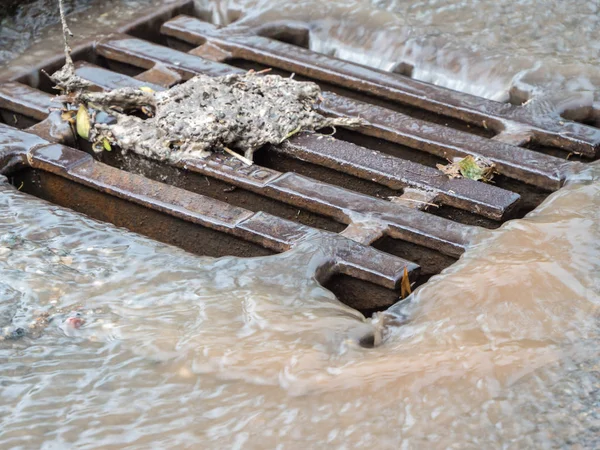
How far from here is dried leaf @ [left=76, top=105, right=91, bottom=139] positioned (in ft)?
9.41

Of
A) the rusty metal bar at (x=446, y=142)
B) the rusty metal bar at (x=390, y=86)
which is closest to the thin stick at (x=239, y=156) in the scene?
the rusty metal bar at (x=446, y=142)

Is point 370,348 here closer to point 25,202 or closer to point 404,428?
point 404,428

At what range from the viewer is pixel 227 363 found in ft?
6.38

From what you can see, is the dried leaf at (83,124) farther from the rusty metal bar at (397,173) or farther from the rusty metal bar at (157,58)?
the rusty metal bar at (397,173)

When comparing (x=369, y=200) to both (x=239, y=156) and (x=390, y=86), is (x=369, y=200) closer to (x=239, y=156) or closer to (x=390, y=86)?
(x=239, y=156)

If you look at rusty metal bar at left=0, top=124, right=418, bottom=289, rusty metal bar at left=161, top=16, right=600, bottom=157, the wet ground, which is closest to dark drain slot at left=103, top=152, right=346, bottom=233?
rusty metal bar at left=0, top=124, right=418, bottom=289

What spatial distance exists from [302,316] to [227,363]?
0.72 ft

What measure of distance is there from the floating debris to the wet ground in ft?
0.91

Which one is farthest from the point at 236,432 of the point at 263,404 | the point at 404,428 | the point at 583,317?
the point at 583,317

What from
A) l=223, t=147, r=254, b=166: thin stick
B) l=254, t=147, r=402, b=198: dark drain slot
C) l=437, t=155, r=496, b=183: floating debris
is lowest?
l=254, t=147, r=402, b=198: dark drain slot

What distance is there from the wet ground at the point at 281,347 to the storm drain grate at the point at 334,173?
132 millimetres

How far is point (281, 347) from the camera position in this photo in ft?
6.52

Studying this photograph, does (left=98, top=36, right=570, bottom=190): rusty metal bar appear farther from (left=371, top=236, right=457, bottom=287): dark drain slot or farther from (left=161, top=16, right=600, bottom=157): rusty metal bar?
(left=371, top=236, right=457, bottom=287): dark drain slot

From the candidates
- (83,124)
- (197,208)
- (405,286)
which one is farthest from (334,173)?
(83,124)
